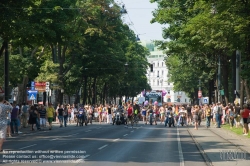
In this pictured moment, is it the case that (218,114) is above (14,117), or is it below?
above

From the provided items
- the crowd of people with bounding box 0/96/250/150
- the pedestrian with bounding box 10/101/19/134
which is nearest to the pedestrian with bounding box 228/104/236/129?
the crowd of people with bounding box 0/96/250/150

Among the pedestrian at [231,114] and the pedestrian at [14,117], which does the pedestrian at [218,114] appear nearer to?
the pedestrian at [231,114]

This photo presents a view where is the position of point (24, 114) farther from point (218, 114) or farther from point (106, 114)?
point (106, 114)

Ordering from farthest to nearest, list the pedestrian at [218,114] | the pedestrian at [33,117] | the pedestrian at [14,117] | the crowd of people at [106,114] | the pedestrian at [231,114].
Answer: the pedestrian at [218,114] → the pedestrian at [231,114] → the pedestrian at [33,117] → the crowd of people at [106,114] → the pedestrian at [14,117]

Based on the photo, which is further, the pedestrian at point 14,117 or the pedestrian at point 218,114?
the pedestrian at point 218,114

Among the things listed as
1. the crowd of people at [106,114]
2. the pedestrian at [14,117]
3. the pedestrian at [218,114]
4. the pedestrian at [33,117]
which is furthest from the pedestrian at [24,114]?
the pedestrian at [218,114]

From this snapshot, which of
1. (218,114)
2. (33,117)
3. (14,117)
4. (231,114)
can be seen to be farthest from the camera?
(218,114)

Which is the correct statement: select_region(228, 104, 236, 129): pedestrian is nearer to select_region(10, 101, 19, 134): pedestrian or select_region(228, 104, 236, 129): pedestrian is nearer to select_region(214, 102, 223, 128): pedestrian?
select_region(214, 102, 223, 128): pedestrian

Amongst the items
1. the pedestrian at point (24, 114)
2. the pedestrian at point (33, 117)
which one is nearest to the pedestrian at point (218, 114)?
the pedestrian at point (24, 114)

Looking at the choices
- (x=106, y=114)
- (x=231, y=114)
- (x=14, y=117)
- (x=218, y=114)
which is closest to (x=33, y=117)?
(x=14, y=117)

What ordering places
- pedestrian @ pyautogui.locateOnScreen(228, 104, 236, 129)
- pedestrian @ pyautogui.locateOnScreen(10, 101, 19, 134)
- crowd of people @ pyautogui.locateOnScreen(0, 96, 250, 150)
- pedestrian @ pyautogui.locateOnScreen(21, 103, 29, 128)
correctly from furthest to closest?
pedestrian @ pyautogui.locateOnScreen(228, 104, 236, 129), pedestrian @ pyautogui.locateOnScreen(21, 103, 29, 128), crowd of people @ pyautogui.locateOnScreen(0, 96, 250, 150), pedestrian @ pyautogui.locateOnScreen(10, 101, 19, 134)

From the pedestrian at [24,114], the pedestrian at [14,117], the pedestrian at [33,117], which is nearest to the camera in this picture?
the pedestrian at [14,117]

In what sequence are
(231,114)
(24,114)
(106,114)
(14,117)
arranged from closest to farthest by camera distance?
(14,117) < (24,114) < (231,114) < (106,114)

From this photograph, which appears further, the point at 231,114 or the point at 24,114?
the point at 231,114
